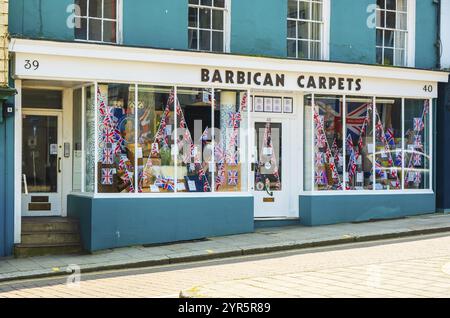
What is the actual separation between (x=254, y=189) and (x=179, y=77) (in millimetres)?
3234

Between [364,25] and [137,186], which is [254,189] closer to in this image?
[137,186]

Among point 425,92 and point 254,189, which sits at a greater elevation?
point 425,92

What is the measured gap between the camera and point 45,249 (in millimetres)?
13594

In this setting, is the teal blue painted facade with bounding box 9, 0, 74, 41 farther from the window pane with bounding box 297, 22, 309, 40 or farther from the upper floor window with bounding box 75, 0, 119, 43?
the window pane with bounding box 297, 22, 309, 40

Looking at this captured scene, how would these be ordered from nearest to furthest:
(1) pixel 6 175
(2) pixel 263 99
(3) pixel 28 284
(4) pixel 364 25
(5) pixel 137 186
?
(3) pixel 28 284 < (1) pixel 6 175 < (5) pixel 137 186 < (2) pixel 263 99 < (4) pixel 364 25

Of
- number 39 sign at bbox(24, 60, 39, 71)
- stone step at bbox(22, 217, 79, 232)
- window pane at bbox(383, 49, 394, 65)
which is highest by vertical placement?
window pane at bbox(383, 49, 394, 65)

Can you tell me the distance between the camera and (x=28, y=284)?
1093 centimetres

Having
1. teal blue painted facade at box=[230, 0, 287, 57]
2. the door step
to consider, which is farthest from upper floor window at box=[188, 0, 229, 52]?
the door step

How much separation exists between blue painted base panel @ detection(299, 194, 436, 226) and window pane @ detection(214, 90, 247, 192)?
1.75m

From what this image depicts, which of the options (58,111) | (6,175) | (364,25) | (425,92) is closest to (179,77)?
(58,111)

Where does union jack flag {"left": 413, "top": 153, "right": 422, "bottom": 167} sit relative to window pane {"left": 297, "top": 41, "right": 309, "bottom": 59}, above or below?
below

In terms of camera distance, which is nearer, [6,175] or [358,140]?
[6,175]

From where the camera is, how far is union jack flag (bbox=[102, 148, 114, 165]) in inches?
553

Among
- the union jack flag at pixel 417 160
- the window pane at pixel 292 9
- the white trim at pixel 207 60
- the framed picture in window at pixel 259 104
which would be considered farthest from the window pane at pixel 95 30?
the union jack flag at pixel 417 160
